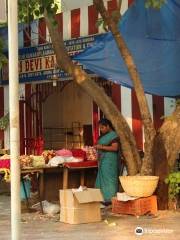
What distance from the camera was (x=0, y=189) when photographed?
12.6 metres

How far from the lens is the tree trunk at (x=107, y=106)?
30.5 feet

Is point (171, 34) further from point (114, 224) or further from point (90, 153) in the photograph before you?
point (114, 224)

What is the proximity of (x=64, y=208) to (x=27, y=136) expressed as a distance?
182 inches

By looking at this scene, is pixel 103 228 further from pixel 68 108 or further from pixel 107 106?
pixel 68 108

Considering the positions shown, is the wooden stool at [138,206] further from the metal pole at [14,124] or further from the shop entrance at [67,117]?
the shop entrance at [67,117]

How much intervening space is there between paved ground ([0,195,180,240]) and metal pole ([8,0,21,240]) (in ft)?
7.30

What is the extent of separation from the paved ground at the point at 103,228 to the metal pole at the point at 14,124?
223 centimetres

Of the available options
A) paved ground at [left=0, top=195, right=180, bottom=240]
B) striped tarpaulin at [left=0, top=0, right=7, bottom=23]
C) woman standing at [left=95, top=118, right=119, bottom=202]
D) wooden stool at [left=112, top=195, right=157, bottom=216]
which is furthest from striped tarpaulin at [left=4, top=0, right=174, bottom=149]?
striped tarpaulin at [left=0, top=0, right=7, bottom=23]

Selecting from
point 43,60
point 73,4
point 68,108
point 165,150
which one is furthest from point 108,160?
point 68,108

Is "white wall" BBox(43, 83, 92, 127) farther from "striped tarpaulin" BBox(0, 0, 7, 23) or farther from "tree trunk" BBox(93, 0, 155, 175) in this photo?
"striped tarpaulin" BBox(0, 0, 7, 23)

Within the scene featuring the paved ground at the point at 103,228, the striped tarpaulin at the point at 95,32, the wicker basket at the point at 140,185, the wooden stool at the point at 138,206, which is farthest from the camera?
the striped tarpaulin at the point at 95,32

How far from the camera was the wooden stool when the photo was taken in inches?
350

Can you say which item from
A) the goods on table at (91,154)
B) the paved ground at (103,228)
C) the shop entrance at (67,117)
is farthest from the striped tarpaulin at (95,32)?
the paved ground at (103,228)

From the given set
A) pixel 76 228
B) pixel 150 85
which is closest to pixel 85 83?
pixel 150 85
